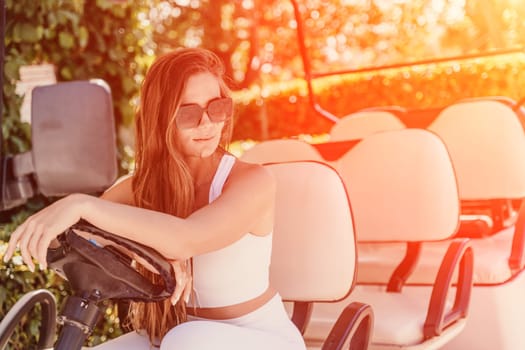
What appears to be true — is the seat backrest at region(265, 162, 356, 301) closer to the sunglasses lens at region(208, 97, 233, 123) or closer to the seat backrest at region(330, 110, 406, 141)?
the sunglasses lens at region(208, 97, 233, 123)

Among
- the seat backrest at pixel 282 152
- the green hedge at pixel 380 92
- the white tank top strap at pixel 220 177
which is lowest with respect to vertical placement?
the green hedge at pixel 380 92

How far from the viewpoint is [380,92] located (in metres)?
12.8

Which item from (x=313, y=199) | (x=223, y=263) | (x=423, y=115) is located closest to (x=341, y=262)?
(x=313, y=199)

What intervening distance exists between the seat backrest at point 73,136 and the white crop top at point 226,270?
0.42 metres

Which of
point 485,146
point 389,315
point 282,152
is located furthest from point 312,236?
point 485,146

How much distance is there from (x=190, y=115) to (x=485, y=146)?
212 cm

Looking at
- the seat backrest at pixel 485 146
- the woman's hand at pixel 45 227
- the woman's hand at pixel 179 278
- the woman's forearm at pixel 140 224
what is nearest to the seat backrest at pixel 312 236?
the woman's hand at pixel 179 278

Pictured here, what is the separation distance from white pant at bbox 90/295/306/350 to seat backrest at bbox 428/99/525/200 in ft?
6.19

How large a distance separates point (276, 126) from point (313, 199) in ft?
35.9

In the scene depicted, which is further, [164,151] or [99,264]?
[164,151]

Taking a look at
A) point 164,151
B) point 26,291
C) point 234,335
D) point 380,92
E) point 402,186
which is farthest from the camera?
point 380,92

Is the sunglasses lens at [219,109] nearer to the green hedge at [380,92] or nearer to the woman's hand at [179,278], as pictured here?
the woman's hand at [179,278]

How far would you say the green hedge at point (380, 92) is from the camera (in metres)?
10.9

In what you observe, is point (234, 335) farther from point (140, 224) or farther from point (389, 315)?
point (389, 315)
